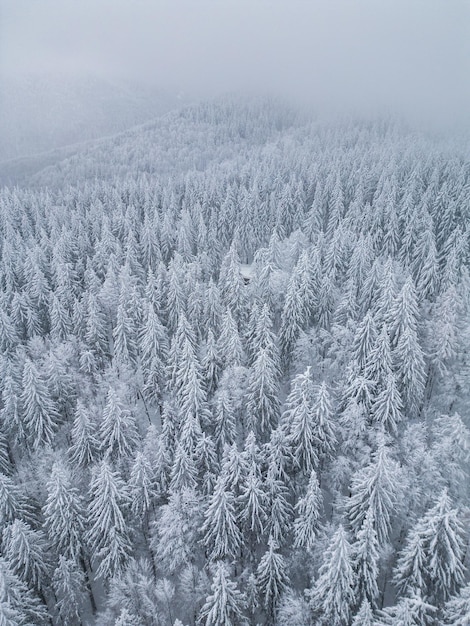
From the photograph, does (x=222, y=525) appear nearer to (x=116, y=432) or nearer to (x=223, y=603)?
(x=223, y=603)

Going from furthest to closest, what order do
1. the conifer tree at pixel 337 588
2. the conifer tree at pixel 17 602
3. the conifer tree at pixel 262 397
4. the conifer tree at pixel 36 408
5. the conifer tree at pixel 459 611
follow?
the conifer tree at pixel 36 408
the conifer tree at pixel 262 397
the conifer tree at pixel 17 602
the conifer tree at pixel 337 588
the conifer tree at pixel 459 611

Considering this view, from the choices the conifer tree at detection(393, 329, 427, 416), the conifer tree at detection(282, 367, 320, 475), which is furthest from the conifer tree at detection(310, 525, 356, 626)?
the conifer tree at detection(393, 329, 427, 416)

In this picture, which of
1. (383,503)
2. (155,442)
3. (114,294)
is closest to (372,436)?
(383,503)

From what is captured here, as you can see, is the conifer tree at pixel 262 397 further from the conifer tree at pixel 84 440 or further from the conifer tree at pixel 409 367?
the conifer tree at pixel 84 440

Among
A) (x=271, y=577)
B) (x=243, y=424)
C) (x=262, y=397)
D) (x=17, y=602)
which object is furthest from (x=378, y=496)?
(x=17, y=602)

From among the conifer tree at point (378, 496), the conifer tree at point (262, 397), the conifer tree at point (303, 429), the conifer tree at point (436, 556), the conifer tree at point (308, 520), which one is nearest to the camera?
the conifer tree at point (436, 556)

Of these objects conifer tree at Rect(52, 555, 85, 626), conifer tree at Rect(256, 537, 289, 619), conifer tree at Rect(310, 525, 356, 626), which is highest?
conifer tree at Rect(310, 525, 356, 626)

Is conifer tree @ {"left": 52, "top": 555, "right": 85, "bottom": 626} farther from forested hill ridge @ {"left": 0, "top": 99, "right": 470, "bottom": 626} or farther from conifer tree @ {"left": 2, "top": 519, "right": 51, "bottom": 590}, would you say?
conifer tree @ {"left": 2, "top": 519, "right": 51, "bottom": 590}

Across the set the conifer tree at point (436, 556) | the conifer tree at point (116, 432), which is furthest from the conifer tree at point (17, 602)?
the conifer tree at point (436, 556)
